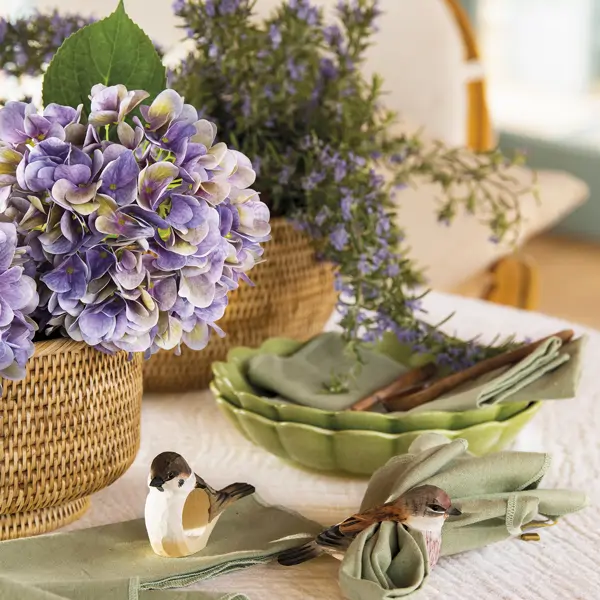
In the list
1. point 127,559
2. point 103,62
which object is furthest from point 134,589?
point 103,62

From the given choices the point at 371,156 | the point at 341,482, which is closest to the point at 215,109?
the point at 371,156

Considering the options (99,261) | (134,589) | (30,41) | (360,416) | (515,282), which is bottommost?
(134,589)

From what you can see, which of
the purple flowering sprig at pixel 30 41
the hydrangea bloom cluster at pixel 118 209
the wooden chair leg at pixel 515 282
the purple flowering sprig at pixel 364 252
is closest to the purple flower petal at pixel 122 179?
the hydrangea bloom cluster at pixel 118 209

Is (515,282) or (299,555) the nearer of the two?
(299,555)

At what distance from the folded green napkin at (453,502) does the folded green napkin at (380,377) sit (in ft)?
0.33

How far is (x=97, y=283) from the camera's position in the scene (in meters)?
0.64

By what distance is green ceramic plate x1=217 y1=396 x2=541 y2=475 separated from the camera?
2.70 feet

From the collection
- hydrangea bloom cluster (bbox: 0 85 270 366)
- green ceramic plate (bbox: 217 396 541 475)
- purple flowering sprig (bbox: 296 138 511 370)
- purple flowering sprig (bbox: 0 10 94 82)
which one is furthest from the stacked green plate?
purple flowering sprig (bbox: 0 10 94 82)

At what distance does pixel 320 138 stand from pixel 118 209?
463 millimetres

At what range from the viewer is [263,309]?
1.05 meters

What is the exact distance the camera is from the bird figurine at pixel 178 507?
0.67 metres

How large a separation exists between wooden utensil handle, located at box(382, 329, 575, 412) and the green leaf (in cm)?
37

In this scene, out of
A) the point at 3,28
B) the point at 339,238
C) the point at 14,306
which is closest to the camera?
the point at 14,306

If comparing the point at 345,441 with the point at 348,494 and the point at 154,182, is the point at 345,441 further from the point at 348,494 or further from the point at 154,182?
the point at 154,182
